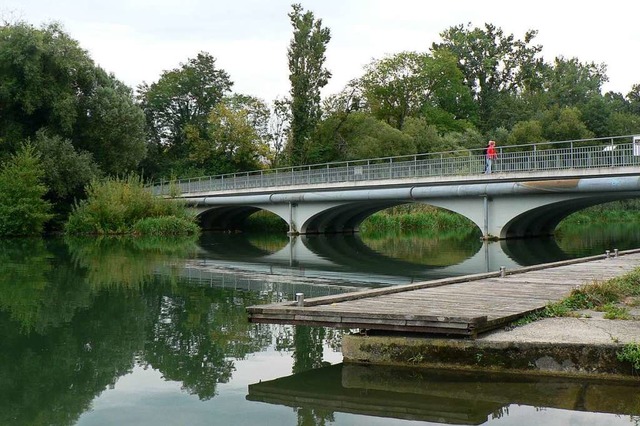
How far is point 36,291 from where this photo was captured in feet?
52.5

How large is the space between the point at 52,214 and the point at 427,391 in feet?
126

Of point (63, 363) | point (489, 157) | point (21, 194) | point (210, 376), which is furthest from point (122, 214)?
point (210, 376)

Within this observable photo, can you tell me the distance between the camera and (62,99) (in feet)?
142

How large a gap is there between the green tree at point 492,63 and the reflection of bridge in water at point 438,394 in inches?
2621

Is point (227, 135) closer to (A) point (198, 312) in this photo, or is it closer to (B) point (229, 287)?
(B) point (229, 287)

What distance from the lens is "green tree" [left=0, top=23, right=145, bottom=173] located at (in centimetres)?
4175

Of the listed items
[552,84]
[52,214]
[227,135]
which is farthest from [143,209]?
[552,84]

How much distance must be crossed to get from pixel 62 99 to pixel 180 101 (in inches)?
1067

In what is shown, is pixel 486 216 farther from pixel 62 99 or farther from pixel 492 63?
pixel 492 63

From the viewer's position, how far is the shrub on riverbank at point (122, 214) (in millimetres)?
42406

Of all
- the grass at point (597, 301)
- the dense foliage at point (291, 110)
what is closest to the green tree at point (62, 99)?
the dense foliage at point (291, 110)

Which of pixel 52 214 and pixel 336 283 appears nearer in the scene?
pixel 336 283

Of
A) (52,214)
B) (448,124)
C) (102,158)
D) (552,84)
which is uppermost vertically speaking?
(552,84)

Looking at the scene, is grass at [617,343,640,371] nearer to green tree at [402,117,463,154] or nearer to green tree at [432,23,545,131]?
green tree at [402,117,463,154]
